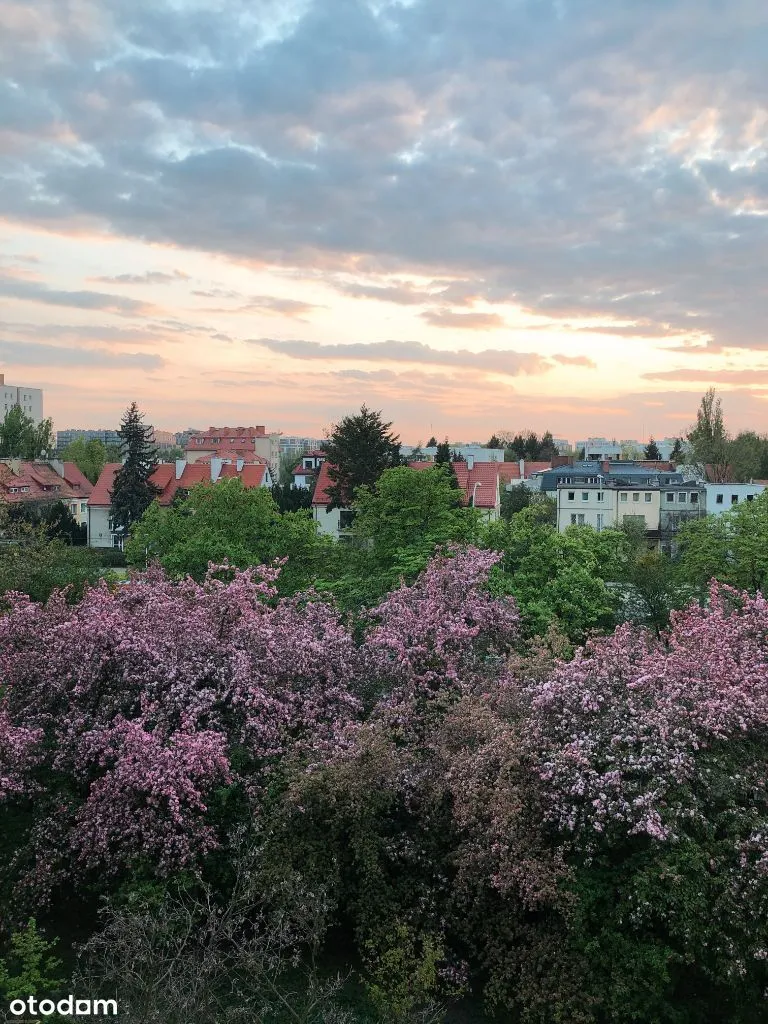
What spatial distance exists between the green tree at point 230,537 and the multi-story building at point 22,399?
116250 mm

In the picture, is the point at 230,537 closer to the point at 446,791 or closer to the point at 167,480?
the point at 446,791

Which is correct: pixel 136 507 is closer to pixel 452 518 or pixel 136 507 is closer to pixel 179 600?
pixel 452 518

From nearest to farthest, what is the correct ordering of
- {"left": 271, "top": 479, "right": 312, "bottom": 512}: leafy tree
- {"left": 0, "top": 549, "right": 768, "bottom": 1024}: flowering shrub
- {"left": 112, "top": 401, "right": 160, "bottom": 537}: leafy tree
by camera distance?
1. {"left": 0, "top": 549, "right": 768, "bottom": 1024}: flowering shrub
2. {"left": 112, "top": 401, "right": 160, "bottom": 537}: leafy tree
3. {"left": 271, "top": 479, "right": 312, "bottom": 512}: leafy tree

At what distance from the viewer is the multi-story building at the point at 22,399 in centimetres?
13862

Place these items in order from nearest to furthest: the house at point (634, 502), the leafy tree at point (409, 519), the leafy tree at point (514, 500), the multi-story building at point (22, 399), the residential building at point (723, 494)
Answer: the leafy tree at point (409, 519) < the residential building at point (723, 494) < the house at point (634, 502) < the leafy tree at point (514, 500) < the multi-story building at point (22, 399)

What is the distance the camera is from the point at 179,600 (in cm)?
1722

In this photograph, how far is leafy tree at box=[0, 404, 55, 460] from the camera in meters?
84.9

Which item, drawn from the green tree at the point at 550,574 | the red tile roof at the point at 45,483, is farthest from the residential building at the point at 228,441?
the green tree at the point at 550,574

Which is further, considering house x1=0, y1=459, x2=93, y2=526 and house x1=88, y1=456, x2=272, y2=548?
house x1=0, y1=459, x2=93, y2=526

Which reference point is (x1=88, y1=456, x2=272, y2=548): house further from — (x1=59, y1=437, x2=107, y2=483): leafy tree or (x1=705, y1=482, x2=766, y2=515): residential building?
(x1=705, y1=482, x2=766, y2=515): residential building

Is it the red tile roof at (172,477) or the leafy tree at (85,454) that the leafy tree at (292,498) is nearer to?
the red tile roof at (172,477)

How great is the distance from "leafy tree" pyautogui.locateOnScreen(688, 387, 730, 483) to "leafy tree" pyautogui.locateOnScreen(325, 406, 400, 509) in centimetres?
3648

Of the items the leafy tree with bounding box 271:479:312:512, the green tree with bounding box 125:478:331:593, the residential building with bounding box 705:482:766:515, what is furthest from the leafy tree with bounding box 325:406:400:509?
the residential building with bounding box 705:482:766:515

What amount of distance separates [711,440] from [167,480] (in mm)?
52182
